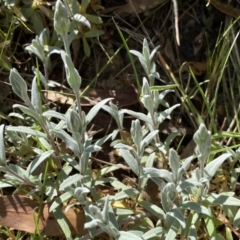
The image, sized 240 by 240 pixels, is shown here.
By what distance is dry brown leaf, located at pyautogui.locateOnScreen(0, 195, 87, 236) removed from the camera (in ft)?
5.93

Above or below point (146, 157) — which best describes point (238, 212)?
below

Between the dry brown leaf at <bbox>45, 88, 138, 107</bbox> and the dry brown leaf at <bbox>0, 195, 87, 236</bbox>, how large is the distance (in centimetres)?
45

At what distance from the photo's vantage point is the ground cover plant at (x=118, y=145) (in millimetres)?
1581

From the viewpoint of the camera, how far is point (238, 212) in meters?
1.72

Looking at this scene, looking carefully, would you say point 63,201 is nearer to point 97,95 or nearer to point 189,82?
point 97,95

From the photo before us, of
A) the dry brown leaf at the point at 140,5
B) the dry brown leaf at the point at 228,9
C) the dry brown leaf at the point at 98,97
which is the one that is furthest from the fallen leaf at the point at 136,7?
the dry brown leaf at the point at 98,97

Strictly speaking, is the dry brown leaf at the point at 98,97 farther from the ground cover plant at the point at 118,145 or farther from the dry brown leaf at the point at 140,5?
the dry brown leaf at the point at 140,5

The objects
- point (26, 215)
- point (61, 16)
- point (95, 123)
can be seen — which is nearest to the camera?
point (61, 16)

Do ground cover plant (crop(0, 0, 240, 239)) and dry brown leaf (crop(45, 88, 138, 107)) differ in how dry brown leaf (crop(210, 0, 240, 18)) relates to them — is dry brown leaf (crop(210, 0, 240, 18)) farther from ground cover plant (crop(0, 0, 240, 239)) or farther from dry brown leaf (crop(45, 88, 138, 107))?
dry brown leaf (crop(45, 88, 138, 107))

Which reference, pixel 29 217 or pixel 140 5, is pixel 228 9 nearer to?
pixel 140 5

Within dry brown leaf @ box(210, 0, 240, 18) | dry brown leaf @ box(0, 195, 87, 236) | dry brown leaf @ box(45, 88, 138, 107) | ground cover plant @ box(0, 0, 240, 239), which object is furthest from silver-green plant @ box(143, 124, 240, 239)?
dry brown leaf @ box(210, 0, 240, 18)

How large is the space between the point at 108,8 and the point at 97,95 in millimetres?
395

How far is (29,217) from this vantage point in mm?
1829

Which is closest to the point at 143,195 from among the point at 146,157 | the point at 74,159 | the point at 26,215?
the point at 146,157
